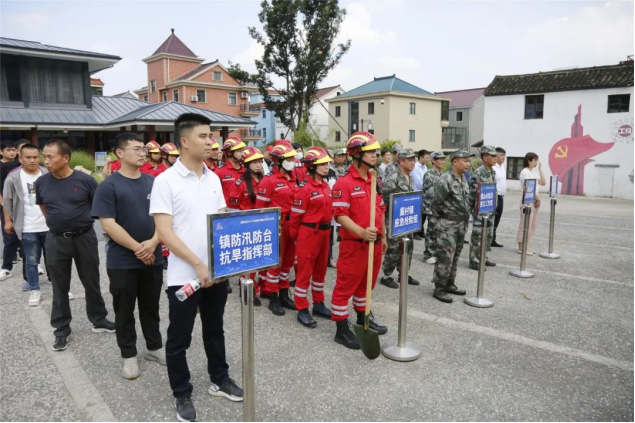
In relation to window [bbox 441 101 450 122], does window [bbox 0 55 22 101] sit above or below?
below

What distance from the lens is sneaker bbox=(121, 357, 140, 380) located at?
3477 mm

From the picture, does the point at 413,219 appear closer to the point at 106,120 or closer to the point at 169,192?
the point at 169,192

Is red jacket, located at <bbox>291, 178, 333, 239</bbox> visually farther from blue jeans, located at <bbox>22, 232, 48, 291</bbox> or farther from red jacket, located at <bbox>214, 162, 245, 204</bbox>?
blue jeans, located at <bbox>22, 232, 48, 291</bbox>

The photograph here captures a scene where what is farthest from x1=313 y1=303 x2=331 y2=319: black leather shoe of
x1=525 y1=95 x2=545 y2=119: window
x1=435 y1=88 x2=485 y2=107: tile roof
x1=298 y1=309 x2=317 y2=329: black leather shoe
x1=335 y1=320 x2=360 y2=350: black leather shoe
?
x1=435 y1=88 x2=485 y2=107: tile roof

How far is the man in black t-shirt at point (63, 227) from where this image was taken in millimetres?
4043

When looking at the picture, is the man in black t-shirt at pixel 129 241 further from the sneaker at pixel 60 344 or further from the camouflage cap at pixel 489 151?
the camouflage cap at pixel 489 151

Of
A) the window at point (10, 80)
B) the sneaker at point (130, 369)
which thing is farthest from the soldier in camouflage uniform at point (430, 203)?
the window at point (10, 80)

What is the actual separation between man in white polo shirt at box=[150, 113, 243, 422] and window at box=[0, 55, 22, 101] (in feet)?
72.9

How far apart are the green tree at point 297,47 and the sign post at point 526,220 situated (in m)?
25.3

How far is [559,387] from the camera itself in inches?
132

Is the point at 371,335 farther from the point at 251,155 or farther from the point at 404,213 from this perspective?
the point at 251,155

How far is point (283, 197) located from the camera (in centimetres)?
546

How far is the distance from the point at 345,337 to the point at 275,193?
2148 millimetres

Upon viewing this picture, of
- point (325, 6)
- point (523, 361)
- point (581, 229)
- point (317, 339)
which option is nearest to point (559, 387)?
point (523, 361)
